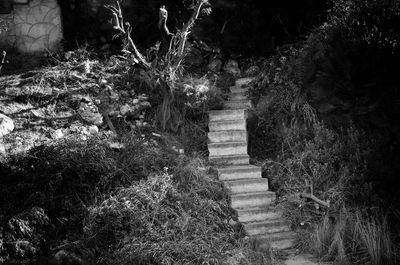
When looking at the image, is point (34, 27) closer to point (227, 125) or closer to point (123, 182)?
point (227, 125)

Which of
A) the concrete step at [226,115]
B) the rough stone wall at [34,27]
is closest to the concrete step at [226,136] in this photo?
the concrete step at [226,115]

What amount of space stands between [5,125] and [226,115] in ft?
10.5

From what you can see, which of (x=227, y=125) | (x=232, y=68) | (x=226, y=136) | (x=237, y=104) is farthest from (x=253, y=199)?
(x=232, y=68)

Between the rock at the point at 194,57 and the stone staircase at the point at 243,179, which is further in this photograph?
the rock at the point at 194,57

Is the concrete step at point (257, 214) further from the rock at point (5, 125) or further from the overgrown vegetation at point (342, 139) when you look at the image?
the rock at point (5, 125)

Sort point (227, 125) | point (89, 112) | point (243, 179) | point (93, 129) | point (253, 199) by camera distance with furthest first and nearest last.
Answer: point (227, 125) < point (89, 112) < point (93, 129) < point (243, 179) < point (253, 199)

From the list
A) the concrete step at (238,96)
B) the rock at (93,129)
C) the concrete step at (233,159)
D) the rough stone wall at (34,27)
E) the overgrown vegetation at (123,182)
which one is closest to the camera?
the overgrown vegetation at (123,182)

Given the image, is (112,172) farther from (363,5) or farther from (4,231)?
(363,5)

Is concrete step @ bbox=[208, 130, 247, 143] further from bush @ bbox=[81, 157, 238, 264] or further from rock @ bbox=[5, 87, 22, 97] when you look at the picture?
rock @ bbox=[5, 87, 22, 97]

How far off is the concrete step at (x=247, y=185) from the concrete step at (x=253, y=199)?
0.10m

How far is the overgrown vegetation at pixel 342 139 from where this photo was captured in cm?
560

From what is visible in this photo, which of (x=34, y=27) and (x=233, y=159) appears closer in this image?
(x=233, y=159)

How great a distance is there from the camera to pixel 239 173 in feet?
21.7

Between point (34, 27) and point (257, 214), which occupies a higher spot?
point (34, 27)
